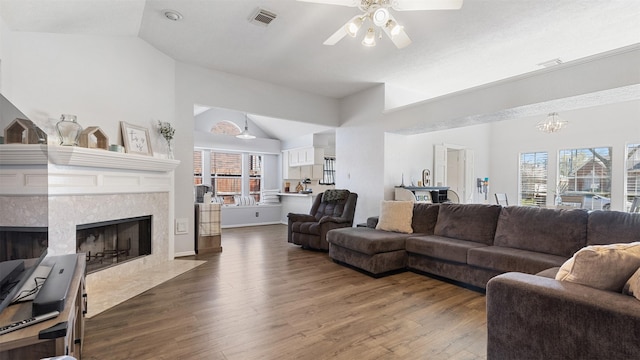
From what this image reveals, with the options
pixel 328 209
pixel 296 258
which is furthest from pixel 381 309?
pixel 328 209

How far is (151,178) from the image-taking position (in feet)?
12.4

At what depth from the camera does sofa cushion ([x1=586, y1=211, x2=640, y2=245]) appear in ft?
7.92

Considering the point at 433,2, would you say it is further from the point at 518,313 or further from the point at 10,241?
the point at 10,241

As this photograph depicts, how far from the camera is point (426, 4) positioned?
86.6 inches

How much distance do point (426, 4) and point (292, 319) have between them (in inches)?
107

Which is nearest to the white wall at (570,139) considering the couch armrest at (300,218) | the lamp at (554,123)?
the lamp at (554,123)

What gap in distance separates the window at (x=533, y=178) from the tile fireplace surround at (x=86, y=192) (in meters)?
8.06

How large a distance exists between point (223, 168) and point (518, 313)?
23.5ft

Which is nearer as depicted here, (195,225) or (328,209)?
(195,225)

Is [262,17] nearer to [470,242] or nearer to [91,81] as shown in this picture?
[91,81]

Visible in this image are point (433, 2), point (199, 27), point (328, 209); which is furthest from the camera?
point (328, 209)

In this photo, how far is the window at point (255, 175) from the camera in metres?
8.06

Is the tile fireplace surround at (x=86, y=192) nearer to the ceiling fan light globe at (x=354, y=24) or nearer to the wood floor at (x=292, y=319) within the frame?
the wood floor at (x=292, y=319)

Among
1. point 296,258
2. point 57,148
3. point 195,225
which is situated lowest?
point 296,258
